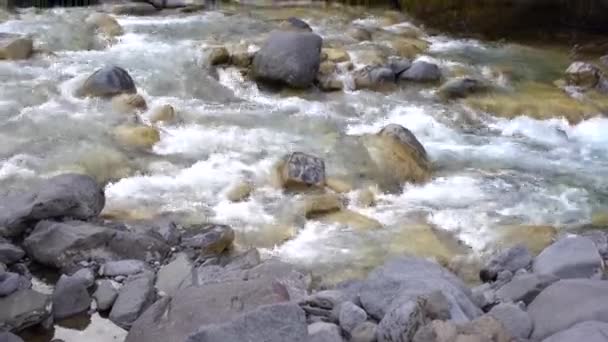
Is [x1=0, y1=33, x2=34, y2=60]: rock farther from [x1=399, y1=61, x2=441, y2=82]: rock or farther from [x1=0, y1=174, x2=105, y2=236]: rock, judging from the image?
[x1=399, y1=61, x2=441, y2=82]: rock

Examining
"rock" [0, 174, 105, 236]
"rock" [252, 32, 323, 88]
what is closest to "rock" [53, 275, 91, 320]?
"rock" [0, 174, 105, 236]

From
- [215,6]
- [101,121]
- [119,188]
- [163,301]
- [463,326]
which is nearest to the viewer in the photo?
[463,326]

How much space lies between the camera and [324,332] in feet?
12.8

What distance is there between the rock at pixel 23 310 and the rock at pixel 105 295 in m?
0.27

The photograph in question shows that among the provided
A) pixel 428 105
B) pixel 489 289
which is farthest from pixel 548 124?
pixel 489 289

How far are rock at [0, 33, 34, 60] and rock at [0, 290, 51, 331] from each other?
5249mm

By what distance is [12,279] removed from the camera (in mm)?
4645

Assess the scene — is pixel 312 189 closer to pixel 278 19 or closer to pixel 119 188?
pixel 119 188

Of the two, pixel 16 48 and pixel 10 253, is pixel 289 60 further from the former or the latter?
pixel 10 253

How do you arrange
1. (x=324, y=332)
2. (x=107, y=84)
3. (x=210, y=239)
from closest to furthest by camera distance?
(x=324, y=332) < (x=210, y=239) < (x=107, y=84)

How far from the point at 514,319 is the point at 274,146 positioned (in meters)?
3.64

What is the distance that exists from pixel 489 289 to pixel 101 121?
4205 millimetres

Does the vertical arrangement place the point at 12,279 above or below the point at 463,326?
below

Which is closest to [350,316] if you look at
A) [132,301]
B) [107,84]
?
[132,301]
